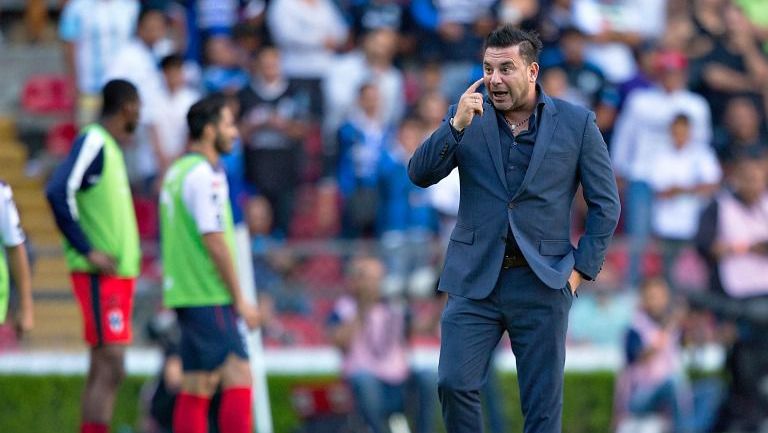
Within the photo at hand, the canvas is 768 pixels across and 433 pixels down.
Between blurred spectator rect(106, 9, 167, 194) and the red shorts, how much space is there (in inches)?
187

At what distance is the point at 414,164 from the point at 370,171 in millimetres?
7203

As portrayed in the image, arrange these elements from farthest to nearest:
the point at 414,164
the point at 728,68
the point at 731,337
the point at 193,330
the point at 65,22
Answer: the point at 728,68 → the point at 65,22 → the point at 731,337 → the point at 193,330 → the point at 414,164

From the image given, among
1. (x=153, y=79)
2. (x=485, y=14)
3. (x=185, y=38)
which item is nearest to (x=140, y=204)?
(x=153, y=79)

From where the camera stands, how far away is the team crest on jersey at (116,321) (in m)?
10.4

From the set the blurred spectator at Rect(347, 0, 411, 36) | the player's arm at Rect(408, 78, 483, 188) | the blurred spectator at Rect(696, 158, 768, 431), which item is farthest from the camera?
the blurred spectator at Rect(347, 0, 411, 36)

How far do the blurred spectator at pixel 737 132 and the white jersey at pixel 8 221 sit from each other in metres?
8.95

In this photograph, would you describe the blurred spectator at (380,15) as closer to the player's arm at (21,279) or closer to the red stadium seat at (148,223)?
the red stadium seat at (148,223)

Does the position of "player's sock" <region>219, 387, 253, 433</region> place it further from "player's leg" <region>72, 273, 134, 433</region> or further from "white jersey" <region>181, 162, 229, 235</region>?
"white jersey" <region>181, 162, 229, 235</region>

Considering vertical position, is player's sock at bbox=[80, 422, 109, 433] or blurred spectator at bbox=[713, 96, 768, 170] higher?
blurred spectator at bbox=[713, 96, 768, 170]

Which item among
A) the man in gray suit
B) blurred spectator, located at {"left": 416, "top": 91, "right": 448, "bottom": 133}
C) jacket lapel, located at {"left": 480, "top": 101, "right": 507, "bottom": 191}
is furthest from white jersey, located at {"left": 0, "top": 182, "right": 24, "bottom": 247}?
blurred spectator, located at {"left": 416, "top": 91, "right": 448, "bottom": 133}

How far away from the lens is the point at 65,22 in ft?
53.0

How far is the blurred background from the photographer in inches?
552

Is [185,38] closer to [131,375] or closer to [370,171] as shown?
[370,171]

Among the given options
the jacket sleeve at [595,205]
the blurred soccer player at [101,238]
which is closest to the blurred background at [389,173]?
the blurred soccer player at [101,238]
